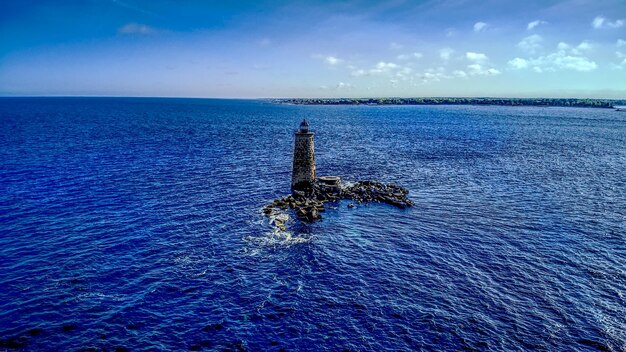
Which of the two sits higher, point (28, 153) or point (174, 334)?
point (28, 153)

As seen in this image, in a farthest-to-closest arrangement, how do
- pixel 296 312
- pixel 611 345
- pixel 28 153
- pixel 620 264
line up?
pixel 28 153 < pixel 620 264 < pixel 296 312 < pixel 611 345

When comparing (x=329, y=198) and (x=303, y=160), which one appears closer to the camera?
(x=329, y=198)

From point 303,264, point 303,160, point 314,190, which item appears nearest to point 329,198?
point 314,190

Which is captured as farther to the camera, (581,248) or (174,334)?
(581,248)

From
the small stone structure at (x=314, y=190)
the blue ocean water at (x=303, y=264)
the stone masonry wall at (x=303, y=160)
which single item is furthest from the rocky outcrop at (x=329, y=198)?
the blue ocean water at (x=303, y=264)

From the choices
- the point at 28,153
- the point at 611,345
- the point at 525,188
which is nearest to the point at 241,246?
the point at 611,345

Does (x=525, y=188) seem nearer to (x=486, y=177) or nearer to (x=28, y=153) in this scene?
(x=486, y=177)

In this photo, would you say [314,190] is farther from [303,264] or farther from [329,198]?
[303,264]

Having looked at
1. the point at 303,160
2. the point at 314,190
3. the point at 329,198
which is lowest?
the point at 329,198
